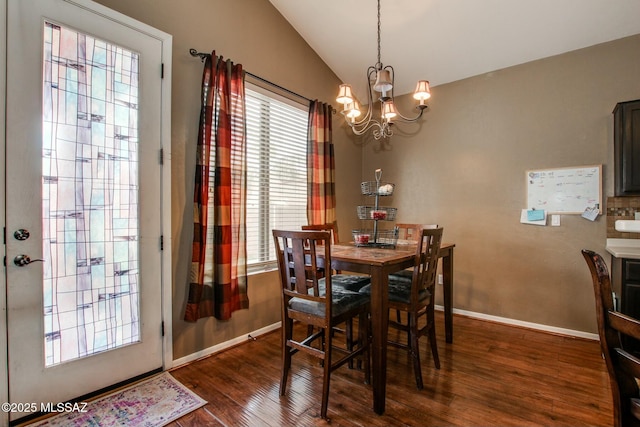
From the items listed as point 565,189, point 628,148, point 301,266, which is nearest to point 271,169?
point 301,266

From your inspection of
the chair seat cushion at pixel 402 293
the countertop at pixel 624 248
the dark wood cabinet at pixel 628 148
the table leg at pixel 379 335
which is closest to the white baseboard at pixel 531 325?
the countertop at pixel 624 248

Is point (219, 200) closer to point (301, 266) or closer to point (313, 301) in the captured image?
point (301, 266)

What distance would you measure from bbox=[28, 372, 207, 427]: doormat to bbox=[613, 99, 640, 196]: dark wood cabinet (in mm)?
3553

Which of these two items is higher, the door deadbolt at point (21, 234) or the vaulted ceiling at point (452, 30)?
the vaulted ceiling at point (452, 30)

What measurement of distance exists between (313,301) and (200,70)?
2.04 m

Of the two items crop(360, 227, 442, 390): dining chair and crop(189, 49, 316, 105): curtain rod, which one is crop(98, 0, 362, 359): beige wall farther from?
crop(360, 227, 442, 390): dining chair

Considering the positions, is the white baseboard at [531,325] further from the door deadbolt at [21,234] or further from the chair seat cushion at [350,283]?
the door deadbolt at [21,234]

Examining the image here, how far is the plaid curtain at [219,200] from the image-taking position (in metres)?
2.39

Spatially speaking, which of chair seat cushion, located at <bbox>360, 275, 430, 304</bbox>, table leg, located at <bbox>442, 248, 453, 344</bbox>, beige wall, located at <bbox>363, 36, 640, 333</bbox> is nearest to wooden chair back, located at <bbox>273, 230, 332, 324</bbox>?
chair seat cushion, located at <bbox>360, 275, 430, 304</bbox>

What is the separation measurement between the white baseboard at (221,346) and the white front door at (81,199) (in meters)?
0.18

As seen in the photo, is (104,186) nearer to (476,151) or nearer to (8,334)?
(8,334)

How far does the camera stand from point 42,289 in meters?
1.76

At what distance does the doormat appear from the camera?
5.64 feet

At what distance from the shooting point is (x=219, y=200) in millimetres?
2477
